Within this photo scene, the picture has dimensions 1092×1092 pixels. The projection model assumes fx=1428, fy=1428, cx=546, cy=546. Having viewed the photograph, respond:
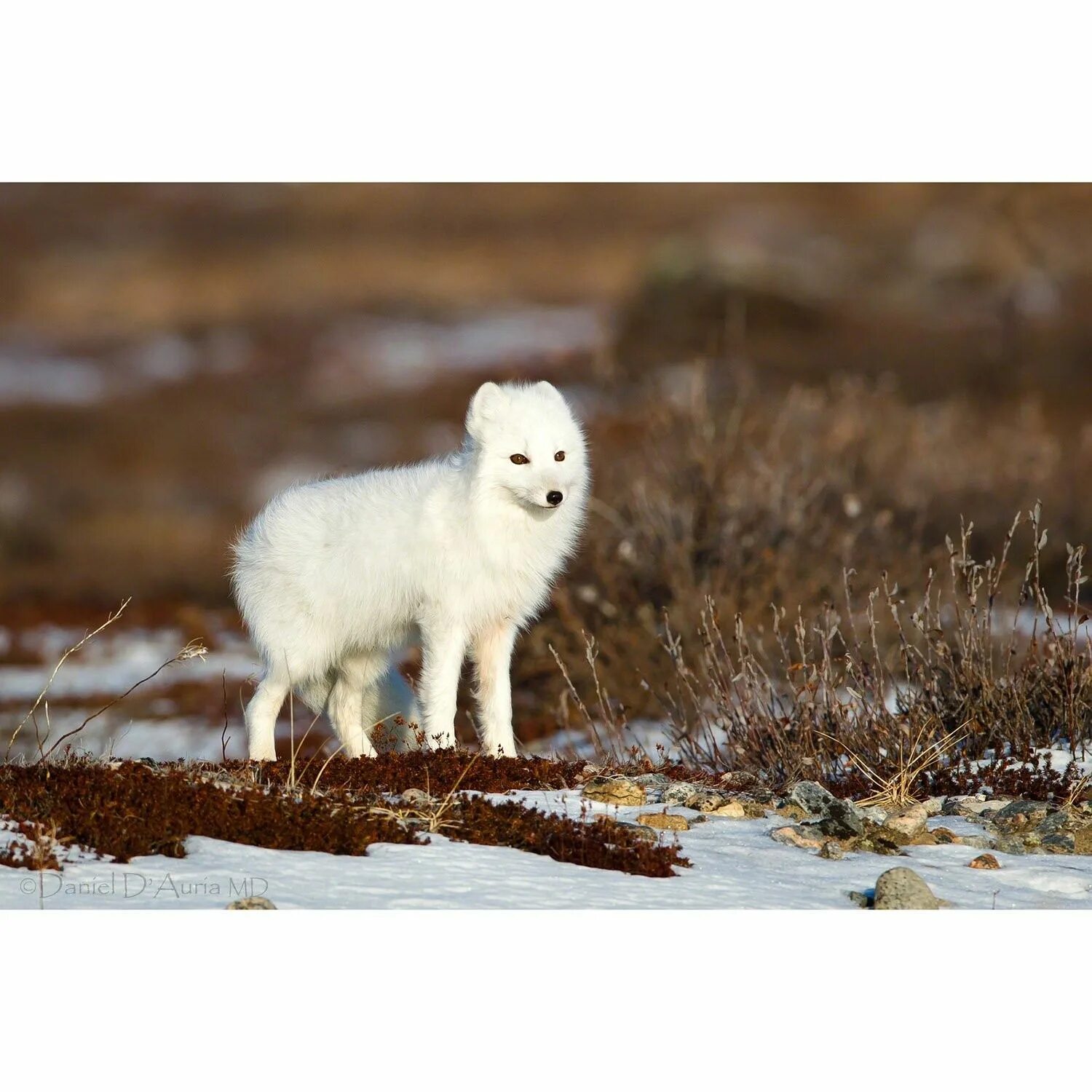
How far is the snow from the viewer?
4.55 meters

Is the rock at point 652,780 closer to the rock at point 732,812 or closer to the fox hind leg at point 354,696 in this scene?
the rock at point 732,812

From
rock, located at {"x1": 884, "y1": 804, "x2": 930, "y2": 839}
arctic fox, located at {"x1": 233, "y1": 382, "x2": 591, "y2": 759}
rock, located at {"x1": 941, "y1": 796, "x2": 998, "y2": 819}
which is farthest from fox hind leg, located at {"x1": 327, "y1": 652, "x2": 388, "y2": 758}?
rock, located at {"x1": 941, "y1": 796, "x2": 998, "y2": 819}

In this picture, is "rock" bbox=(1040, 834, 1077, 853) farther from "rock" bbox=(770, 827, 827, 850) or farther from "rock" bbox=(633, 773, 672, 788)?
"rock" bbox=(633, 773, 672, 788)

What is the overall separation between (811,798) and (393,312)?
25.2m

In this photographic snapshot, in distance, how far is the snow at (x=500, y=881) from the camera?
4.55 meters

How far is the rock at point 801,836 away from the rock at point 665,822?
13.8 inches

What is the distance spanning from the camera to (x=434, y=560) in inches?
260

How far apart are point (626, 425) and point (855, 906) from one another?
12.6 metres

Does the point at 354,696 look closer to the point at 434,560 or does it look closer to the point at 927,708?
the point at 434,560

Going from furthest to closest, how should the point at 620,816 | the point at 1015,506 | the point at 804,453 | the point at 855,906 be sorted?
1. the point at 1015,506
2. the point at 804,453
3. the point at 620,816
4. the point at 855,906

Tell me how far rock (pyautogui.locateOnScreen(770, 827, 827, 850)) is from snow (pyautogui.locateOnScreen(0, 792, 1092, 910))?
0.30 ft

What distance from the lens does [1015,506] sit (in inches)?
560

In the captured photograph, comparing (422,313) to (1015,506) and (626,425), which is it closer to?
(626,425)

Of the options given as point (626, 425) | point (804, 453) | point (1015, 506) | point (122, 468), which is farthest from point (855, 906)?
point (122, 468)
